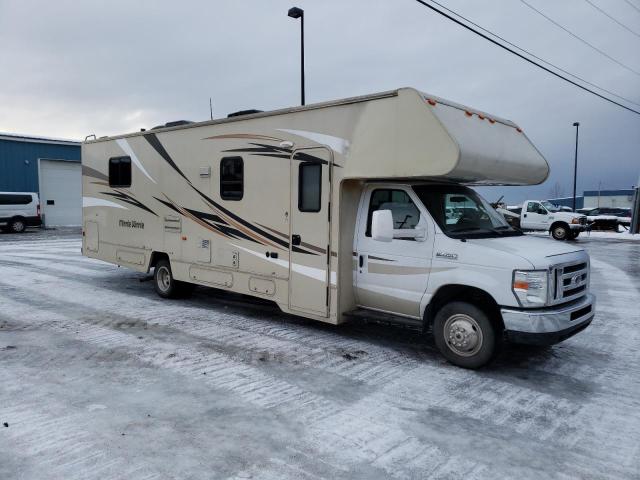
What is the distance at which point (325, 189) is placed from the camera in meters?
6.86

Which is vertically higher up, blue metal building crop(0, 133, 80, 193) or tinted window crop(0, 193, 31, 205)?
blue metal building crop(0, 133, 80, 193)

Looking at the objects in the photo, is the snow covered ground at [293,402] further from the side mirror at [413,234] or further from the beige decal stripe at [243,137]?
the beige decal stripe at [243,137]

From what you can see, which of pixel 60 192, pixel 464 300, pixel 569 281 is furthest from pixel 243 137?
pixel 60 192

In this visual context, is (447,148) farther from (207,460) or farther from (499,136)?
(207,460)

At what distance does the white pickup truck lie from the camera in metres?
24.8

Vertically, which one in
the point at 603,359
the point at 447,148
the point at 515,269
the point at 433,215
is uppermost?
the point at 447,148

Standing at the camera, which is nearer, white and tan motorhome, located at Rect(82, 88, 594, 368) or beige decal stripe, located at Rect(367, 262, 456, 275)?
white and tan motorhome, located at Rect(82, 88, 594, 368)


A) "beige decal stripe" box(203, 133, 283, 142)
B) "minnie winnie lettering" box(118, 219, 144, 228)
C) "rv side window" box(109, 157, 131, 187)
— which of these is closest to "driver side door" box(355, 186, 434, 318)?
"beige decal stripe" box(203, 133, 283, 142)

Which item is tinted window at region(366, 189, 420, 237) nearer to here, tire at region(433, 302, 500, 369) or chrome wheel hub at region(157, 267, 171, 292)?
tire at region(433, 302, 500, 369)

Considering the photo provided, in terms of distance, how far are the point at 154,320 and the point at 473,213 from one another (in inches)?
201

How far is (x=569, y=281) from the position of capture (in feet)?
19.1

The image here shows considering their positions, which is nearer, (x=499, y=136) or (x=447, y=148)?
(x=447, y=148)

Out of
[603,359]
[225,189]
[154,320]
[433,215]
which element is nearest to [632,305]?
[603,359]

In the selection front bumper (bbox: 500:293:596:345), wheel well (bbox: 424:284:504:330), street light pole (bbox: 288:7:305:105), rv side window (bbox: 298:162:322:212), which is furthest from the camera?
street light pole (bbox: 288:7:305:105)
